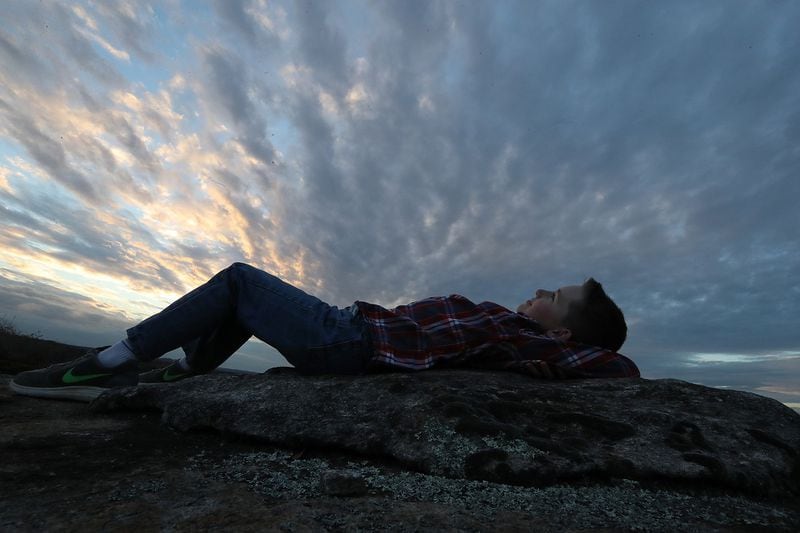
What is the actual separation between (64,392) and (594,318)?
464cm

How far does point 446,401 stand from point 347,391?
0.75 meters

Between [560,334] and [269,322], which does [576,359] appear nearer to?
[560,334]

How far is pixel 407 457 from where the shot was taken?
2045 mm

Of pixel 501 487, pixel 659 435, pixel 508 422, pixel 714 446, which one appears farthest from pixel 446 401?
pixel 714 446

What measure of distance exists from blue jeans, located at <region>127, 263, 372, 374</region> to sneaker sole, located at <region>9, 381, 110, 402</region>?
0.54 meters

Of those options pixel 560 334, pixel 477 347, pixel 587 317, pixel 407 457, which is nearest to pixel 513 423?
pixel 407 457

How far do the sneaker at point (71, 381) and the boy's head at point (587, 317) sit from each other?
3.78 meters

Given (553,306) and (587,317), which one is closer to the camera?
(587,317)

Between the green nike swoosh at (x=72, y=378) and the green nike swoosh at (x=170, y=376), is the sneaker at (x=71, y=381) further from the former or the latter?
the green nike swoosh at (x=170, y=376)

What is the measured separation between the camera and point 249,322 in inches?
140

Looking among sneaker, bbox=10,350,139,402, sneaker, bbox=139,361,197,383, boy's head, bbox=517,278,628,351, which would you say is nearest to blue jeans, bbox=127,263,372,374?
sneaker, bbox=10,350,139,402

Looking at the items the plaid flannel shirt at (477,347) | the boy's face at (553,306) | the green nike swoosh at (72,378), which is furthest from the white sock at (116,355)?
the boy's face at (553,306)

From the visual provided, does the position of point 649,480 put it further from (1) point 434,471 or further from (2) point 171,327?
(2) point 171,327

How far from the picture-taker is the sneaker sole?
11.0 feet
